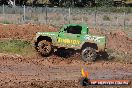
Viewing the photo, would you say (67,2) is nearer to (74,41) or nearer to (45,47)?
(45,47)

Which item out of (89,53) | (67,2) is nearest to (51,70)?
(89,53)

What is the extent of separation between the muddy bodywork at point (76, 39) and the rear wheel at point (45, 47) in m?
0.29

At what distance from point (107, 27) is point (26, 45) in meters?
14.4

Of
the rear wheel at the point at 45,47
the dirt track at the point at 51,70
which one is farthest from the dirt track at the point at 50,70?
the rear wheel at the point at 45,47

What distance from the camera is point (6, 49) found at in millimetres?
22453

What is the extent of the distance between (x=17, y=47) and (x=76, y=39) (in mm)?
4236

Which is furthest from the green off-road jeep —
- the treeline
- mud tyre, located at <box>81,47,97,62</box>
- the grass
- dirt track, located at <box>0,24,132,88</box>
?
the treeline

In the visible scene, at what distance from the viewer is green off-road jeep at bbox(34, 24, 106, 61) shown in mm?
20172

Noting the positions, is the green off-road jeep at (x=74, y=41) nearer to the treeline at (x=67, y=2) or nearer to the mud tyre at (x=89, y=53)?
the mud tyre at (x=89, y=53)

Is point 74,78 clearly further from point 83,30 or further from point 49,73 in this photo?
point 83,30

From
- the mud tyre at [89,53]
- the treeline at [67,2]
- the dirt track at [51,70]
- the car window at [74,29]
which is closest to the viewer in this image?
the dirt track at [51,70]

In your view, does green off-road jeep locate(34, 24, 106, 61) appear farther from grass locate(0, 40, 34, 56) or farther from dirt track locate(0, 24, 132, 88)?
grass locate(0, 40, 34, 56)

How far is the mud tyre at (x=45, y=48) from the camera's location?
68.0 feet

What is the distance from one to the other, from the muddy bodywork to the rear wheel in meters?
0.29
